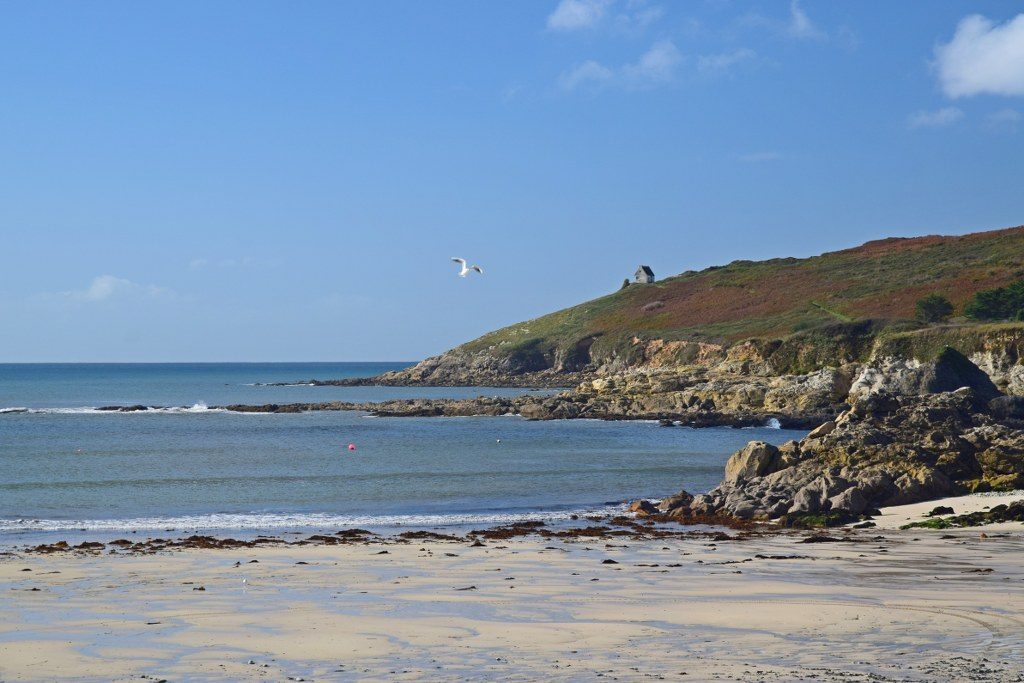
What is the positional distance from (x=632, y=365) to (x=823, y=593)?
8381cm

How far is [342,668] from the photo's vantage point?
11.6 m

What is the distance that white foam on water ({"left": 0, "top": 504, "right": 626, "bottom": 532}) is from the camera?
2405 centimetres

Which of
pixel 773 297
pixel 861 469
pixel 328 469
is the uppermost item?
pixel 773 297

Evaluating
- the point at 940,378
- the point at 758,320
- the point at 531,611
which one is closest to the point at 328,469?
the point at 531,611

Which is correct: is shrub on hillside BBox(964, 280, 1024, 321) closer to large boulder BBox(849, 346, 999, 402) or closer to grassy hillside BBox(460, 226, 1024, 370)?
grassy hillside BBox(460, 226, 1024, 370)

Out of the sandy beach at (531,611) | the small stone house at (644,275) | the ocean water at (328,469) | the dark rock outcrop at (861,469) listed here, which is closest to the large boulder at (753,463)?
the dark rock outcrop at (861,469)

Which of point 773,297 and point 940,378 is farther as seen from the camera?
point 773,297

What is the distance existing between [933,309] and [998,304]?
439 centimetres

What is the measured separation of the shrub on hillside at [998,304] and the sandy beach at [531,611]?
6085 centimetres

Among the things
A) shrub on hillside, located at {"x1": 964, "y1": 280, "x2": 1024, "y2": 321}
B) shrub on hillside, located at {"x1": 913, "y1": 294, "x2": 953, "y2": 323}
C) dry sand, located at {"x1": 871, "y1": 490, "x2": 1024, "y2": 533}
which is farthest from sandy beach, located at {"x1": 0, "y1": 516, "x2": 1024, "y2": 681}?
shrub on hillside, located at {"x1": 913, "y1": 294, "x2": 953, "y2": 323}

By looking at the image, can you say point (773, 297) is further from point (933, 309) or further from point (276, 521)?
point (276, 521)

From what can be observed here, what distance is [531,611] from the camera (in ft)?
48.4

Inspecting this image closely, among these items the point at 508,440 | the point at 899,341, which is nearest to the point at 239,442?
the point at 508,440

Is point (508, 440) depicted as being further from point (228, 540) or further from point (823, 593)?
point (823, 593)
